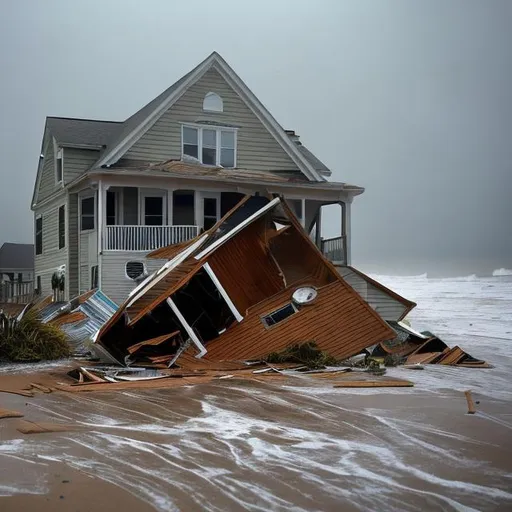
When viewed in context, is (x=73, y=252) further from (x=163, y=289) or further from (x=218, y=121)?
(x=163, y=289)

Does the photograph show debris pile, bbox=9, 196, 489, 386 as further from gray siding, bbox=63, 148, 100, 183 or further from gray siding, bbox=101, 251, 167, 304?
gray siding, bbox=63, 148, 100, 183

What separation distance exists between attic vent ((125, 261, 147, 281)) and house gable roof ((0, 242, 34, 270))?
50.1 m

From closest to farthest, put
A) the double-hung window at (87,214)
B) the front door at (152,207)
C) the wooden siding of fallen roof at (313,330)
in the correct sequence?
the wooden siding of fallen roof at (313,330)
the front door at (152,207)
the double-hung window at (87,214)

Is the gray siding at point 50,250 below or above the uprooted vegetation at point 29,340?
above

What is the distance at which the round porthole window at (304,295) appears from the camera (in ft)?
51.3

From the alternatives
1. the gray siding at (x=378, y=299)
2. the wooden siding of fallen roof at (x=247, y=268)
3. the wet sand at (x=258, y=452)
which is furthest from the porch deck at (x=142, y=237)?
the wet sand at (x=258, y=452)

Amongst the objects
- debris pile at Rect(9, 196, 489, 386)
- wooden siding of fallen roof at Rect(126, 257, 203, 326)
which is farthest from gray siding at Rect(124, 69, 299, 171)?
wooden siding of fallen roof at Rect(126, 257, 203, 326)

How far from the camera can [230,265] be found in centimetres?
1630

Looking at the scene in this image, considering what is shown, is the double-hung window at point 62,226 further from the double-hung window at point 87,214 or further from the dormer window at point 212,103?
the dormer window at point 212,103

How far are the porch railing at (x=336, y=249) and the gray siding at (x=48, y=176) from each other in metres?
10.4

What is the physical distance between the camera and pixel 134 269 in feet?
70.2

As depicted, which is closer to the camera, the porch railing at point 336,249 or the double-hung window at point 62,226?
the porch railing at point 336,249

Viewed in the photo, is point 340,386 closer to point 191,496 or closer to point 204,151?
point 191,496

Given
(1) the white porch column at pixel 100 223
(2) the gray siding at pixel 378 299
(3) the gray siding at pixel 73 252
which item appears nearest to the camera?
(1) the white porch column at pixel 100 223
